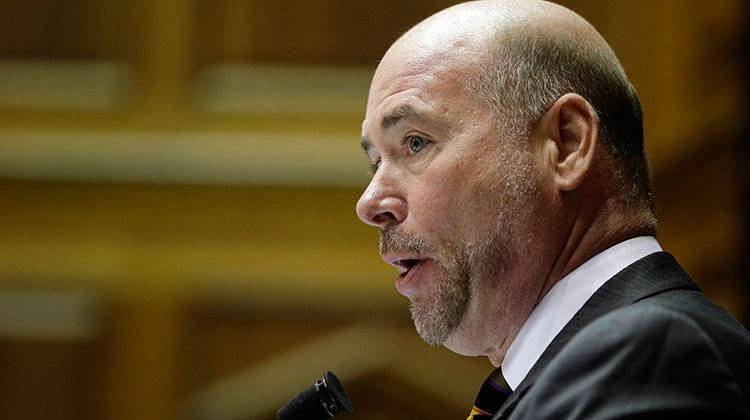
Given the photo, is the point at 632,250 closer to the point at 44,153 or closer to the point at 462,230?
the point at 462,230

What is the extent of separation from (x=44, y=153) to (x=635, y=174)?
182cm

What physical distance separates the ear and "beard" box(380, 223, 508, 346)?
89 mm

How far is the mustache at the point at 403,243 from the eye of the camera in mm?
1182

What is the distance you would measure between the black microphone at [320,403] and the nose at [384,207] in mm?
193

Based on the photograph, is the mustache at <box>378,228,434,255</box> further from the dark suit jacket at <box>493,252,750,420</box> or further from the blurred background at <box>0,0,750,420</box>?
the blurred background at <box>0,0,750,420</box>

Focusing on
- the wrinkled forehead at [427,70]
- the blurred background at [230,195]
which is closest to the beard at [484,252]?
the wrinkled forehead at [427,70]

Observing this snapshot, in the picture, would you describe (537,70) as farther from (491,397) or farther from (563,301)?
(491,397)

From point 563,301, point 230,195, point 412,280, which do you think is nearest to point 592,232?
point 563,301

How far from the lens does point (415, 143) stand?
123cm

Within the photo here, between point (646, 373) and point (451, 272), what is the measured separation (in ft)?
1.09

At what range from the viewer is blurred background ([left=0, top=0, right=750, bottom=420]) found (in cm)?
252

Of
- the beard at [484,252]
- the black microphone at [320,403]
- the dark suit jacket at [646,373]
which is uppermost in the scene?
the beard at [484,252]

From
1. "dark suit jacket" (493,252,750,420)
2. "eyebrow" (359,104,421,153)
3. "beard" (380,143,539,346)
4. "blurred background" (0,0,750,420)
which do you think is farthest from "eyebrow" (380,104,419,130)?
"blurred background" (0,0,750,420)

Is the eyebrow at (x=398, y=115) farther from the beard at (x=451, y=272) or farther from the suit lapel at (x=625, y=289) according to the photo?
the suit lapel at (x=625, y=289)
